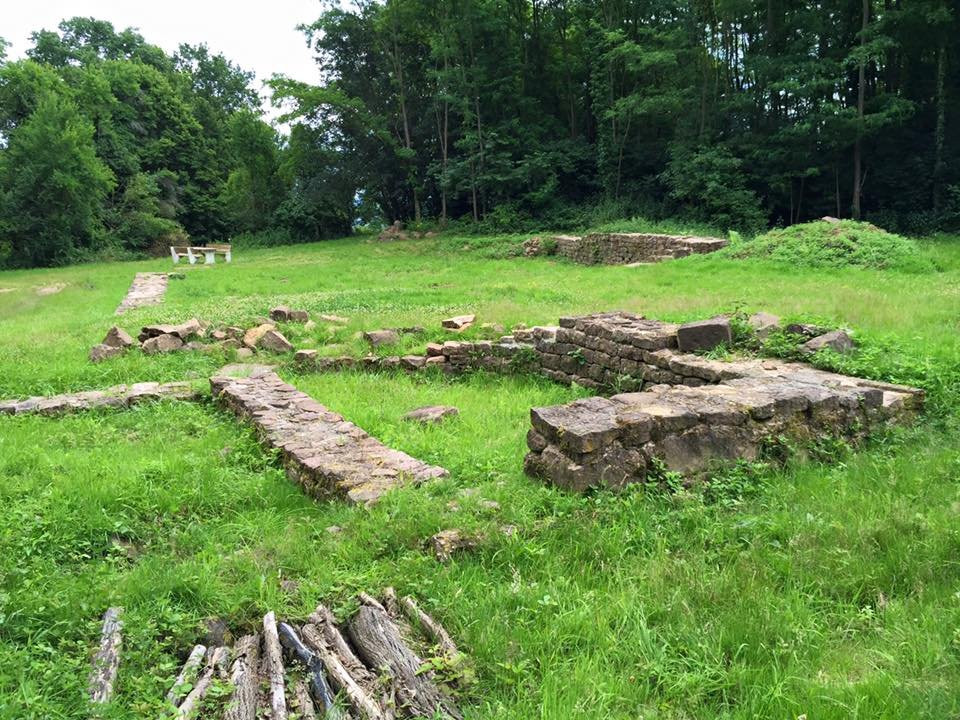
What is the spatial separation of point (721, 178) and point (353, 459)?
22.5 meters

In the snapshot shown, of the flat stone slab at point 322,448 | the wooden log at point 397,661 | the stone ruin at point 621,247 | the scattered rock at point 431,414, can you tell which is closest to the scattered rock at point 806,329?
the scattered rock at point 431,414

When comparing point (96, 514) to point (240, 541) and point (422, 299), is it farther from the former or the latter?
point (422, 299)

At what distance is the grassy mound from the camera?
14695 millimetres

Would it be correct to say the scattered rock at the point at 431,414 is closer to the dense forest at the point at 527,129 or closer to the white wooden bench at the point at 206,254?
the dense forest at the point at 527,129

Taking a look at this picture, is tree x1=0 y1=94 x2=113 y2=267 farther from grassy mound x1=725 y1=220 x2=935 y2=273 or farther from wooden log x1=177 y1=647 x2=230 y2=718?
wooden log x1=177 y1=647 x2=230 y2=718

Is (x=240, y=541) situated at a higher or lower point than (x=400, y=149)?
lower

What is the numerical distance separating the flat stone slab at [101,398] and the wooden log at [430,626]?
576 centimetres

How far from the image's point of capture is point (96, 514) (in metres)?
4.44

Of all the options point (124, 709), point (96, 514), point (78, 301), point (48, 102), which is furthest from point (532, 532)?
point (48, 102)

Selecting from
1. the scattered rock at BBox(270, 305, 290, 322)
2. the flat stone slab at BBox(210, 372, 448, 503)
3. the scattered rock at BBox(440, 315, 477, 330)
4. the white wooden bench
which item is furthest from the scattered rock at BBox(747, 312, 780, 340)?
the white wooden bench

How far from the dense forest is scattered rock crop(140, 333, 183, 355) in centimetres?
1947

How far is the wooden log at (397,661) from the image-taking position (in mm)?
2664

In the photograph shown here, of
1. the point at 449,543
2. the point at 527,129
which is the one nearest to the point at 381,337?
the point at 449,543

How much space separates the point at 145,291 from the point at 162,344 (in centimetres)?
935
